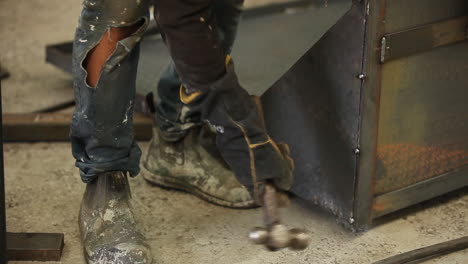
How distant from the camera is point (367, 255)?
1991 millimetres

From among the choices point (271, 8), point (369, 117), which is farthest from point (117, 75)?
point (271, 8)

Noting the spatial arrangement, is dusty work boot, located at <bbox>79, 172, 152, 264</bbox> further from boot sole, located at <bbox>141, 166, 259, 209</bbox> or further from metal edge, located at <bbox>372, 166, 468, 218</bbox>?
metal edge, located at <bbox>372, 166, 468, 218</bbox>

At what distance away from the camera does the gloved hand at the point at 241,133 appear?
5.12ft

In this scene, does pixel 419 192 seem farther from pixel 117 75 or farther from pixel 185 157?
pixel 117 75

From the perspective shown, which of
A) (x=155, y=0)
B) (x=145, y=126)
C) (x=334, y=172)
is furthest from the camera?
(x=145, y=126)

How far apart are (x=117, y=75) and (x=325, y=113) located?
540 mm

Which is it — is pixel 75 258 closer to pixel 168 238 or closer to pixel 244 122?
pixel 168 238

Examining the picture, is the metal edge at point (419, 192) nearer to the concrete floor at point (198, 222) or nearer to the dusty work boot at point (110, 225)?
the concrete floor at point (198, 222)

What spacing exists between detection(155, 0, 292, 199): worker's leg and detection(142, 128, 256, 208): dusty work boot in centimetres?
59

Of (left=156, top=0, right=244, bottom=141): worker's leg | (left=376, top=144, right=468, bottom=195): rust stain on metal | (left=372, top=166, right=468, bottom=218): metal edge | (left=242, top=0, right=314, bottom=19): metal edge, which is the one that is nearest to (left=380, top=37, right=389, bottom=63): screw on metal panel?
(left=376, top=144, right=468, bottom=195): rust stain on metal

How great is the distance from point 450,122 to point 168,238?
811 mm

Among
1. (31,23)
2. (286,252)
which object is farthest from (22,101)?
(286,252)

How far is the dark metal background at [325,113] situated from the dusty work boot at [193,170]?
0.19m

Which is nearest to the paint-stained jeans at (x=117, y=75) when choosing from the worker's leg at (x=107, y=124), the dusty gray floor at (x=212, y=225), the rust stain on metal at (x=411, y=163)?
the worker's leg at (x=107, y=124)
